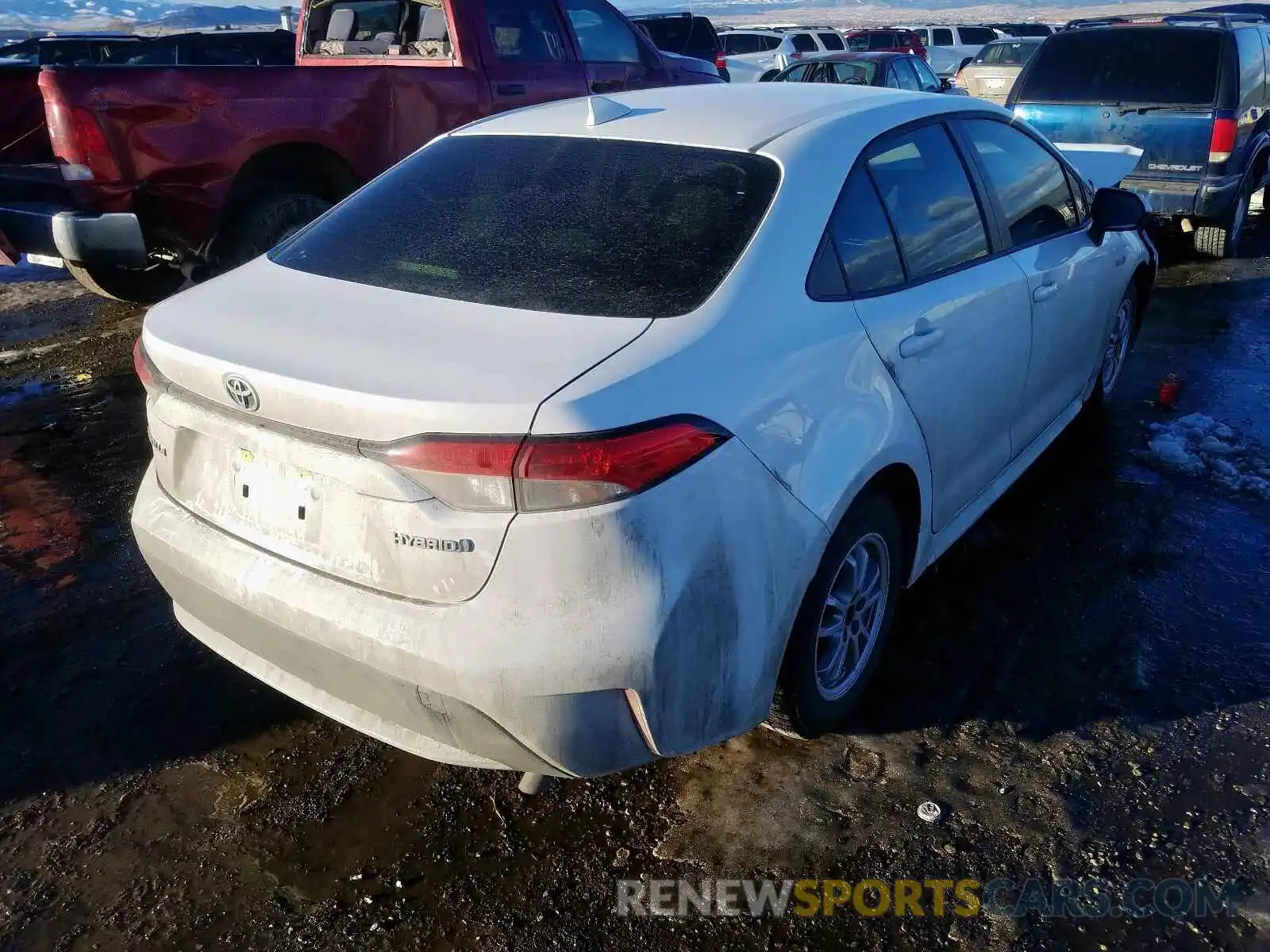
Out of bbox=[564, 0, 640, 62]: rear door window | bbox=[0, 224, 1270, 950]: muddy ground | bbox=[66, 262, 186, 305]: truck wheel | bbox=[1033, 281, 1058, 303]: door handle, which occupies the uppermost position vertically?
bbox=[564, 0, 640, 62]: rear door window

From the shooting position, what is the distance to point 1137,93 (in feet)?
26.0

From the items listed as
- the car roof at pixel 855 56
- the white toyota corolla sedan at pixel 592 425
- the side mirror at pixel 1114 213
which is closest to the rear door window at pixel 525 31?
the white toyota corolla sedan at pixel 592 425

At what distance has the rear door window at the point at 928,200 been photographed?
116 inches

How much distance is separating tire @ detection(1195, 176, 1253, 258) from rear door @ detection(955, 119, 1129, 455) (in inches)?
188

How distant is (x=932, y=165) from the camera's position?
3213 millimetres

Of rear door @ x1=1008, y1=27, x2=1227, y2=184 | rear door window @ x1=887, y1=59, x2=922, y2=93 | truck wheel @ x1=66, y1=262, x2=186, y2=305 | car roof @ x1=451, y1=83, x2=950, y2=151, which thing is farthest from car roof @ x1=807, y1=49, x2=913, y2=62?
car roof @ x1=451, y1=83, x2=950, y2=151

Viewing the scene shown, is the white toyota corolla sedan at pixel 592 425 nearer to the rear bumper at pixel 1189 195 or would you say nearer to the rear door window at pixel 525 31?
the rear door window at pixel 525 31

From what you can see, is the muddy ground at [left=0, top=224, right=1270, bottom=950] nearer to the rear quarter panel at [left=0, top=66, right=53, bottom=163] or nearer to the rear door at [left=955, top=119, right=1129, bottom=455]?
the rear door at [left=955, top=119, right=1129, bottom=455]

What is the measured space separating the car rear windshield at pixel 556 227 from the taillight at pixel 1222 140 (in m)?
6.46

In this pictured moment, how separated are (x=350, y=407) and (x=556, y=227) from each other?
87 centimetres

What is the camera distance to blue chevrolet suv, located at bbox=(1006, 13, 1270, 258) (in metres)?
7.67

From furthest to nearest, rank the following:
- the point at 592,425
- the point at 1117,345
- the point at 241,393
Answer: the point at 1117,345 < the point at 241,393 < the point at 592,425

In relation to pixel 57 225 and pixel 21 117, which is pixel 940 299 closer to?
pixel 57 225

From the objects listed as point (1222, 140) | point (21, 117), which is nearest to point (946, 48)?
point (1222, 140)
